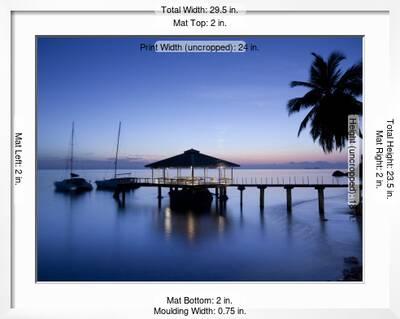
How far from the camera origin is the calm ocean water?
15.0ft

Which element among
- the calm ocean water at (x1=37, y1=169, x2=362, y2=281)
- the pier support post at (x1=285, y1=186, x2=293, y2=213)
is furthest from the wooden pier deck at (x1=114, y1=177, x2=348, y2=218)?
the calm ocean water at (x1=37, y1=169, x2=362, y2=281)

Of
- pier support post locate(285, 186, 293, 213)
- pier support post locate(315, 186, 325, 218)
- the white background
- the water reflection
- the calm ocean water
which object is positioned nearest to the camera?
the white background

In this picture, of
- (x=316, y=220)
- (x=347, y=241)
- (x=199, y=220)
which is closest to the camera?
(x=347, y=241)

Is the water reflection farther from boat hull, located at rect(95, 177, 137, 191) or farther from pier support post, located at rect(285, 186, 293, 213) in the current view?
pier support post, located at rect(285, 186, 293, 213)

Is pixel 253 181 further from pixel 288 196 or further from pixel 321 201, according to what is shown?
pixel 321 201

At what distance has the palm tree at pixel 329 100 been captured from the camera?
15.7 feet

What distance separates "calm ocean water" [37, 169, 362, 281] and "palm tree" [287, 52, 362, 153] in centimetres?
78

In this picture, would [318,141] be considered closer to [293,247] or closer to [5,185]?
[293,247]

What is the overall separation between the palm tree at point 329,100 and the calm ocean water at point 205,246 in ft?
2.55
